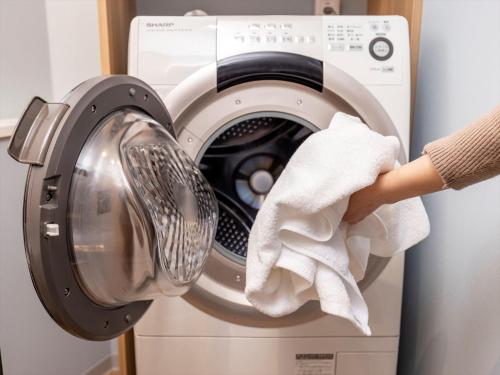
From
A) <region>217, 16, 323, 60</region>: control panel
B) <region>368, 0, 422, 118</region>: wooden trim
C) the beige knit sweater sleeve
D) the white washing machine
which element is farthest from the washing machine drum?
the beige knit sweater sleeve

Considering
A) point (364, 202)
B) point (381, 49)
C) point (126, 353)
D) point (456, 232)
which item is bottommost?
point (126, 353)

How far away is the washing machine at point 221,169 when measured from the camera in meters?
0.62

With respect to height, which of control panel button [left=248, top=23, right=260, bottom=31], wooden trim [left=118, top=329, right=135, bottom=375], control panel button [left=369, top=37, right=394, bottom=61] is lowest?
wooden trim [left=118, top=329, right=135, bottom=375]

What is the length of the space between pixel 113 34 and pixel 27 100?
0.33m

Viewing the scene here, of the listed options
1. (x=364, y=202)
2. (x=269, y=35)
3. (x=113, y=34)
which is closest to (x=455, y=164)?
(x=364, y=202)

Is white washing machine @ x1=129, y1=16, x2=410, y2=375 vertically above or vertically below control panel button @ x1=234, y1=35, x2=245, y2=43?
below

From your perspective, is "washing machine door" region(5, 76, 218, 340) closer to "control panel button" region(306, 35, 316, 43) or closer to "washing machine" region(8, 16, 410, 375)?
"washing machine" region(8, 16, 410, 375)

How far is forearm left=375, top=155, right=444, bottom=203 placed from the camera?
580mm

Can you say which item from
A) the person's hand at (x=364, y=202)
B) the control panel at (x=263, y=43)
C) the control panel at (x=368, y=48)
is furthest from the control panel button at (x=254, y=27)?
the person's hand at (x=364, y=202)

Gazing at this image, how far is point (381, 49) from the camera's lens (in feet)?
2.96

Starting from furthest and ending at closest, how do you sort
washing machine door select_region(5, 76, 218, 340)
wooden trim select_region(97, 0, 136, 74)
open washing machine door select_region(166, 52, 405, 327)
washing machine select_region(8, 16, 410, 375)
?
wooden trim select_region(97, 0, 136, 74) → open washing machine door select_region(166, 52, 405, 327) → washing machine select_region(8, 16, 410, 375) → washing machine door select_region(5, 76, 218, 340)

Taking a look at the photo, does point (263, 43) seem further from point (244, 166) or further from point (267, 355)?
point (267, 355)

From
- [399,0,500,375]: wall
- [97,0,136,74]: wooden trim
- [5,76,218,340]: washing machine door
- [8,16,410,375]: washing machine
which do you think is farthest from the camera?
[97,0,136,74]: wooden trim

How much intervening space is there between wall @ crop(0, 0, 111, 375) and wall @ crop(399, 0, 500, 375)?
84 centimetres
